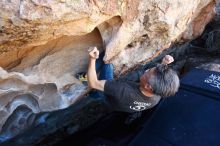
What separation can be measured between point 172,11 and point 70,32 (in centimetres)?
95

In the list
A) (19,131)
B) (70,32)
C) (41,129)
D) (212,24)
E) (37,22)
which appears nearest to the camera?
(37,22)

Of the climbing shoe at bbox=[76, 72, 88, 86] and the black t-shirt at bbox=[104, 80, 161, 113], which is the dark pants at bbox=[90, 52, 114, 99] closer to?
the climbing shoe at bbox=[76, 72, 88, 86]

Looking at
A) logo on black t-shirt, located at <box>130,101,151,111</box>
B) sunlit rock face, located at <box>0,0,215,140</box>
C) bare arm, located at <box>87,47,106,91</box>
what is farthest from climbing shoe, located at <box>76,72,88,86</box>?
logo on black t-shirt, located at <box>130,101,151,111</box>

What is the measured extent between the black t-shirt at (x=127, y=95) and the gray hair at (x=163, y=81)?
0.65ft

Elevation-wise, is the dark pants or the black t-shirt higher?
the dark pants

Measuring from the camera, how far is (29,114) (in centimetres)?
274

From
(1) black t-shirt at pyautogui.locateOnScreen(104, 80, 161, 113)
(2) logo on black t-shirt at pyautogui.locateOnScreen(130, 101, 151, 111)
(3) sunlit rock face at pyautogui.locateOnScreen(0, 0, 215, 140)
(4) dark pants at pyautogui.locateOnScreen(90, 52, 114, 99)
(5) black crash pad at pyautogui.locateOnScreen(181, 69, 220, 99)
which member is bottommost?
(5) black crash pad at pyautogui.locateOnScreen(181, 69, 220, 99)

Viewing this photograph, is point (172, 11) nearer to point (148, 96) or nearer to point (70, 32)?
point (148, 96)

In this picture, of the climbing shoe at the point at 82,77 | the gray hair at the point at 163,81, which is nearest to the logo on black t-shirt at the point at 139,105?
the gray hair at the point at 163,81

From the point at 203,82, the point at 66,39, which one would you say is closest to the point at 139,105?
the point at 66,39

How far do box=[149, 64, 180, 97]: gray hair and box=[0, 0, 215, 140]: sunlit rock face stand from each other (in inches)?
19.0

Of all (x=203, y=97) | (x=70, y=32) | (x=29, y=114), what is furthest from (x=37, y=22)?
(x=203, y=97)

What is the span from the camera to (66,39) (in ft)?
8.93

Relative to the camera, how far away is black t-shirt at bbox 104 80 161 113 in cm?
256
